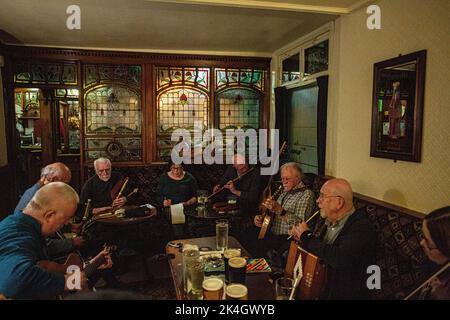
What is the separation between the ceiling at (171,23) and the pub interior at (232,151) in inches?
1.3

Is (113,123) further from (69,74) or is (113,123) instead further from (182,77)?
(182,77)

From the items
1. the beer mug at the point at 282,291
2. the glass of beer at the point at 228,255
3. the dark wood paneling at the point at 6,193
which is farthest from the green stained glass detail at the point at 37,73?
the beer mug at the point at 282,291

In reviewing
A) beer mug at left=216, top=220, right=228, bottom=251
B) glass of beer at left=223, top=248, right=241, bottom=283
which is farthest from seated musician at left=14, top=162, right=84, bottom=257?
glass of beer at left=223, top=248, right=241, bottom=283

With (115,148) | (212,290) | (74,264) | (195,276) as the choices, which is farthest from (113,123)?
(212,290)

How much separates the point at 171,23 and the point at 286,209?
2.64 meters

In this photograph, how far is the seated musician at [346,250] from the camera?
6.34ft

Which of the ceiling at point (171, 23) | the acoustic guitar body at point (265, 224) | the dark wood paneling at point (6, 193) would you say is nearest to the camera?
the acoustic guitar body at point (265, 224)

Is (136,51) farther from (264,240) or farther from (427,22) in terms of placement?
(427,22)

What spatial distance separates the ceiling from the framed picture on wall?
34.2 inches

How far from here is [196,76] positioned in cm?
552

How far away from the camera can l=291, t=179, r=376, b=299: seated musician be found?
1.93 m

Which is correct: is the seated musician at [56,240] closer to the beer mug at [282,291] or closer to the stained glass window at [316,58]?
the beer mug at [282,291]

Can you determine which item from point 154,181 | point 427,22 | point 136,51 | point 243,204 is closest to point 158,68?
point 136,51

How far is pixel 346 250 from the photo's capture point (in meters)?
1.93
